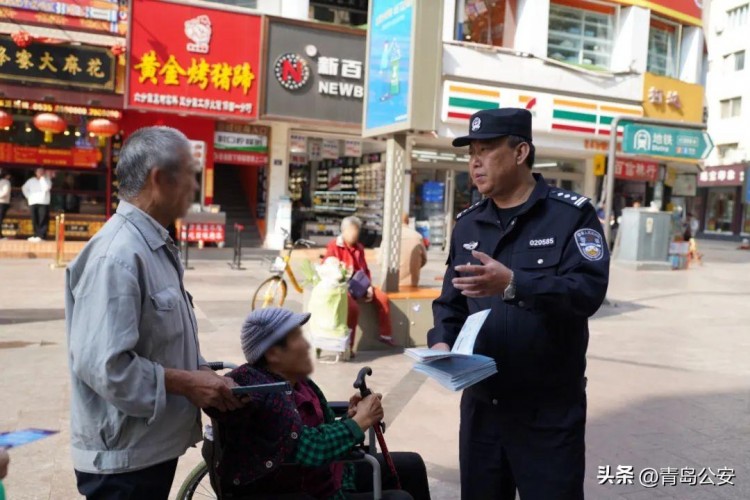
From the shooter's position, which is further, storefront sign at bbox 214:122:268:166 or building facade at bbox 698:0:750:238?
building facade at bbox 698:0:750:238

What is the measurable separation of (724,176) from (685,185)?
20.0 metres

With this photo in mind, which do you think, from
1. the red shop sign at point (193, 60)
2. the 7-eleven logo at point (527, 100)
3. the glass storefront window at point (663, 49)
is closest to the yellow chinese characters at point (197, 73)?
the red shop sign at point (193, 60)

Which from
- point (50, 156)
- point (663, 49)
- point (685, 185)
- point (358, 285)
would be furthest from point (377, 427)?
point (685, 185)

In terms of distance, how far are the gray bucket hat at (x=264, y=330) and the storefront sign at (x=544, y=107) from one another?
44.6ft

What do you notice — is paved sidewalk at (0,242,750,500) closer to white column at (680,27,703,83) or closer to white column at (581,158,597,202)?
white column at (581,158,597,202)

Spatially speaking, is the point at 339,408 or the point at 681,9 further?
the point at 681,9

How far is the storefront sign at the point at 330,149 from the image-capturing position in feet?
62.5

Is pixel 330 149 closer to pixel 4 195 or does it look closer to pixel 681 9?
pixel 4 195

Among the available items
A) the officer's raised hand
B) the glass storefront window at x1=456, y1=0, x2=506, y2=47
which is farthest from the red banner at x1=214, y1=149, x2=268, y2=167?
the officer's raised hand

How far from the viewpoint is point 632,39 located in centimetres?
1883

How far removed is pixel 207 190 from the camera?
57.2 feet

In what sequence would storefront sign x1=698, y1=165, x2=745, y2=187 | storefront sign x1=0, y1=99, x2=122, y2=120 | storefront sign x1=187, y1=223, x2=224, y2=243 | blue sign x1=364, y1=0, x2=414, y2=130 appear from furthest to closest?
storefront sign x1=698, y1=165, x2=745, y2=187
storefront sign x1=187, y1=223, x2=224, y2=243
storefront sign x1=0, y1=99, x2=122, y2=120
blue sign x1=364, y1=0, x2=414, y2=130

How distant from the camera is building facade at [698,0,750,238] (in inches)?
1667

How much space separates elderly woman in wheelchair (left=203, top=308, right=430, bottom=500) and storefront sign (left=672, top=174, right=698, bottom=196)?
2384cm
